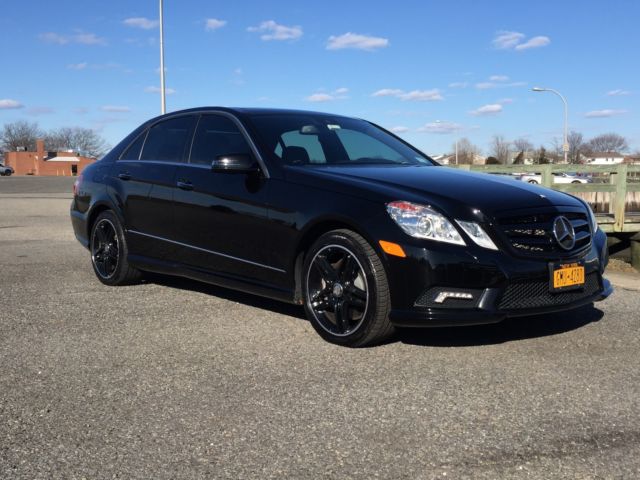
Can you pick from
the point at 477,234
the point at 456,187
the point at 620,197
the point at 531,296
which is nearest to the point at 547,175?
the point at 620,197

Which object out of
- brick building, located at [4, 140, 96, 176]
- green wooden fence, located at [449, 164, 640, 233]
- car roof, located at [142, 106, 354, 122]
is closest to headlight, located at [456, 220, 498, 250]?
car roof, located at [142, 106, 354, 122]

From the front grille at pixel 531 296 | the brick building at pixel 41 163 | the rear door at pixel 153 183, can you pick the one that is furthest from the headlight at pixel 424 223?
the brick building at pixel 41 163

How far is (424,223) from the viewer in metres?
4.18

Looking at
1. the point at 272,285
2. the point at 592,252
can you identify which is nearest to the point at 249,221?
the point at 272,285

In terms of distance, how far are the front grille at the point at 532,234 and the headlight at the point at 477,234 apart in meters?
0.10

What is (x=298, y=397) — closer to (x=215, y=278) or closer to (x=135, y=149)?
(x=215, y=278)

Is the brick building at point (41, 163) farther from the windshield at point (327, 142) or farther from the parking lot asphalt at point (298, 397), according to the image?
the parking lot asphalt at point (298, 397)

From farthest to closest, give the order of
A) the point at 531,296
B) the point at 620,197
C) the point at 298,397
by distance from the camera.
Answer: the point at 620,197
the point at 531,296
the point at 298,397

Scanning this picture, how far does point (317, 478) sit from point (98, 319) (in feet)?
10.2

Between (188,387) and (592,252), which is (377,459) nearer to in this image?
(188,387)

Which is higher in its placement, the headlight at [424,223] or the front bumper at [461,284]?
the headlight at [424,223]

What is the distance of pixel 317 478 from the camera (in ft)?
8.64

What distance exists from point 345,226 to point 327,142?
128 centimetres

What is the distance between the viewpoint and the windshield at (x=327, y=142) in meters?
5.28
